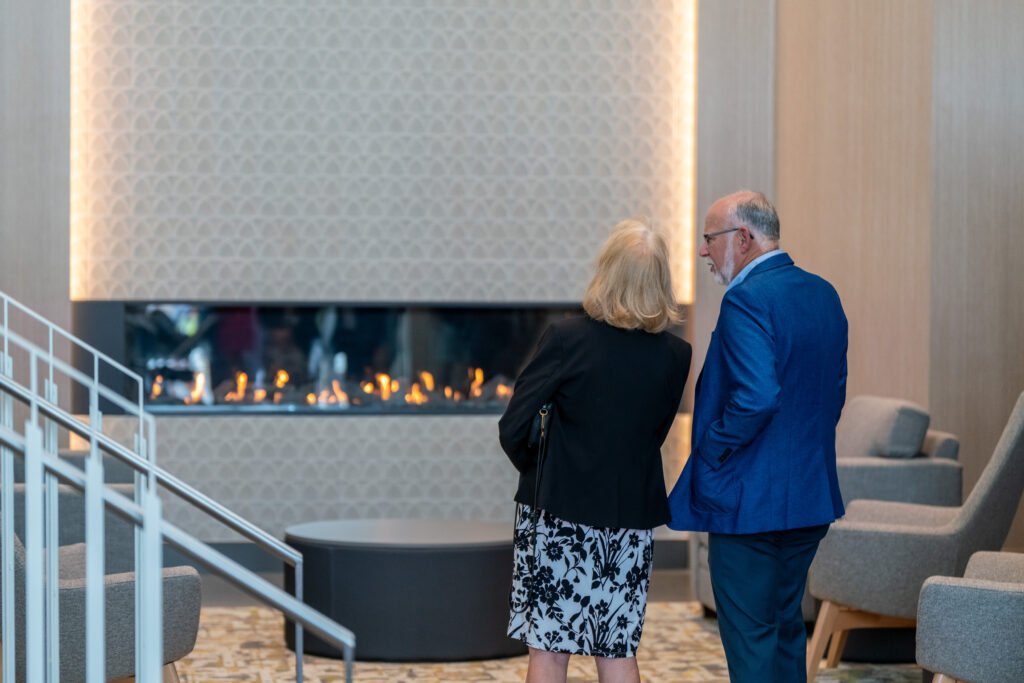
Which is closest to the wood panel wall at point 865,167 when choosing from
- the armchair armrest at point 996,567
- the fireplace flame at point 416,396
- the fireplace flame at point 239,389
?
the armchair armrest at point 996,567

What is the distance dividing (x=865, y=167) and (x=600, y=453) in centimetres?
368

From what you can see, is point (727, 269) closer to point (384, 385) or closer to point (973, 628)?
point (973, 628)

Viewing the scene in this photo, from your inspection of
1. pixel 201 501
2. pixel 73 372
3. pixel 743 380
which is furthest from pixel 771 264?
pixel 73 372

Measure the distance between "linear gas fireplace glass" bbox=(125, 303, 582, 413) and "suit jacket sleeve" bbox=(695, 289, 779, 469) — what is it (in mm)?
4037

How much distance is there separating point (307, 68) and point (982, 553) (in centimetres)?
457

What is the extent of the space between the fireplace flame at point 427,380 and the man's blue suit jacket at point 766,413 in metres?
4.10

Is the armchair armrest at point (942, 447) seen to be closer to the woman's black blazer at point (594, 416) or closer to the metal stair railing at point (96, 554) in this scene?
the woman's black blazer at point (594, 416)

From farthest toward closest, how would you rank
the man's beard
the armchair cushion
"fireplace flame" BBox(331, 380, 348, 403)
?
"fireplace flame" BBox(331, 380, 348, 403) → the armchair cushion → the man's beard

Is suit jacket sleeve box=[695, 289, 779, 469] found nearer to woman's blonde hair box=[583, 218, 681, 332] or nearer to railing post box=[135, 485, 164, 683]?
woman's blonde hair box=[583, 218, 681, 332]

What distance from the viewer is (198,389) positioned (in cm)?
688

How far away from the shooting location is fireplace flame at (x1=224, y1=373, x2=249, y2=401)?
6.89 metres

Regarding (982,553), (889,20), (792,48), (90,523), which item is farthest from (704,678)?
(792,48)

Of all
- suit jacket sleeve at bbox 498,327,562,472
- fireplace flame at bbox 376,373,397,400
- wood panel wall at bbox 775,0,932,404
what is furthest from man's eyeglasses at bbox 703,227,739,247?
fireplace flame at bbox 376,373,397,400

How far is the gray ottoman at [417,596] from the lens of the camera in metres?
4.70
